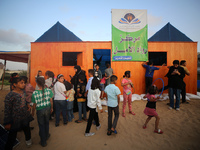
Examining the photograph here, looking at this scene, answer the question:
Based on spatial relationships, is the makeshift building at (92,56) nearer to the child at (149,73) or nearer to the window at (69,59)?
the child at (149,73)

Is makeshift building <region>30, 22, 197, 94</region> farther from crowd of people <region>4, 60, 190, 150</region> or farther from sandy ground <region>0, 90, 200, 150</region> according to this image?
sandy ground <region>0, 90, 200, 150</region>

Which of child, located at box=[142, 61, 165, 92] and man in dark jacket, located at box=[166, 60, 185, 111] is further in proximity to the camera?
child, located at box=[142, 61, 165, 92]

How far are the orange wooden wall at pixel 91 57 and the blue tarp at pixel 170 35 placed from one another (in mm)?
5224

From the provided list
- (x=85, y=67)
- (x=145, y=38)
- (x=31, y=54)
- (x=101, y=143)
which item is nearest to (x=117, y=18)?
(x=145, y=38)

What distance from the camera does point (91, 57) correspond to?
6.84 meters

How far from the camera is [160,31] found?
11.8m

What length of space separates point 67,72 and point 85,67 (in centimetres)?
122

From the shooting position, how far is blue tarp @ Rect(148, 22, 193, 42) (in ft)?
36.8

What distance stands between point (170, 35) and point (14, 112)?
14.1 meters

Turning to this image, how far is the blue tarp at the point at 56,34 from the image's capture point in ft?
35.9

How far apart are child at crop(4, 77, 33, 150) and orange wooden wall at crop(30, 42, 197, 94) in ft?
15.1

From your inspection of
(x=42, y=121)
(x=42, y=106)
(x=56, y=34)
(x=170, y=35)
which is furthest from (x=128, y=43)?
(x=56, y=34)

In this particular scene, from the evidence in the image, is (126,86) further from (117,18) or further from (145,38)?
(117,18)

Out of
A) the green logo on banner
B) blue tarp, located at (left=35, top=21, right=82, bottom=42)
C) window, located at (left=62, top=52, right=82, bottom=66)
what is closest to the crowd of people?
the green logo on banner
